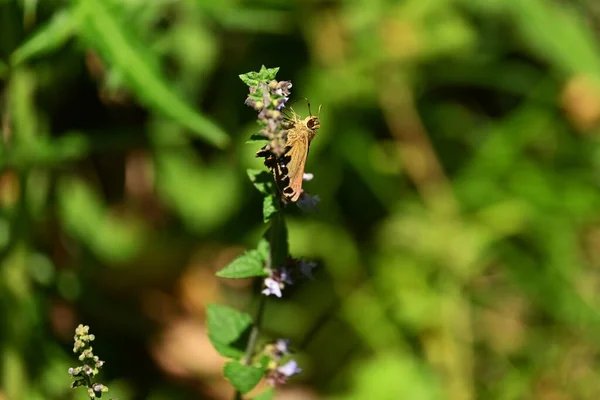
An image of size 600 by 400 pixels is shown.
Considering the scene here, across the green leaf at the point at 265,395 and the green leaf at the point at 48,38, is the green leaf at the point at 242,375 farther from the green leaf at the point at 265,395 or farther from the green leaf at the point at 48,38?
the green leaf at the point at 48,38

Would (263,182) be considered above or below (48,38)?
below

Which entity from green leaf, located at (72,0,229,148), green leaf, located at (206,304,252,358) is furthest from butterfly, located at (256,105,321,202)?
green leaf, located at (72,0,229,148)

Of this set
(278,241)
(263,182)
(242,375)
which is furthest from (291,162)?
(242,375)

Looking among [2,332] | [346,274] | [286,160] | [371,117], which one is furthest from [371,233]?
[286,160]

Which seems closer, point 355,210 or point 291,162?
point 291,162

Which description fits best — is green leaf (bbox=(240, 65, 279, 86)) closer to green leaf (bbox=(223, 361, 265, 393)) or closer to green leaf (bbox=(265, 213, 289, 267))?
green leaf (bbox=(265, 213, 289, 267))

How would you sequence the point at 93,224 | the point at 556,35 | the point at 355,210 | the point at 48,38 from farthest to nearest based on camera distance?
the point at 355,210
the point at 556,35
the point at 93,224
the point at 48,38

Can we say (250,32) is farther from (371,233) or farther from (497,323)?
(497,323)

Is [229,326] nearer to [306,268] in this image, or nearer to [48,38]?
[306,268]
